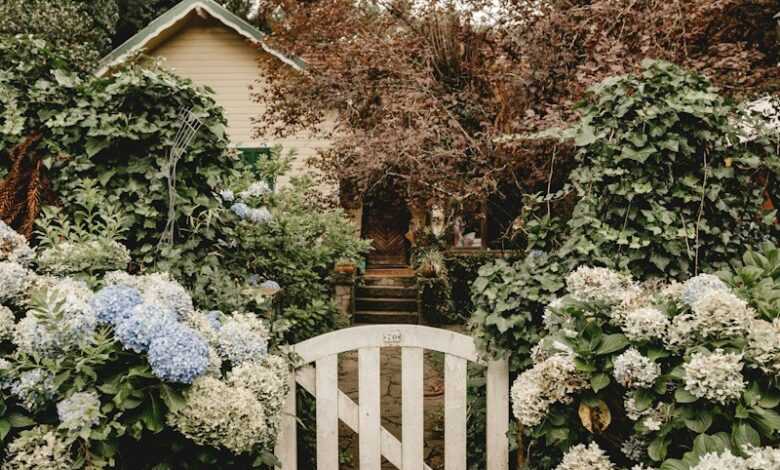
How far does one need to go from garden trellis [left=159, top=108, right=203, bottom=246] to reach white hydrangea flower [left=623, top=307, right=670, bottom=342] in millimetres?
2036

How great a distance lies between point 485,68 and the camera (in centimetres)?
525

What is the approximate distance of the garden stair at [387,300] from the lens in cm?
943

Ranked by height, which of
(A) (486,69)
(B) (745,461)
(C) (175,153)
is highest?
(A) (486,69)

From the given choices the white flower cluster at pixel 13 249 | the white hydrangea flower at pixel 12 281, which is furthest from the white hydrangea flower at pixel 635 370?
the white flower cluster at pixel 13 249

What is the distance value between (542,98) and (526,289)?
8.00 ft

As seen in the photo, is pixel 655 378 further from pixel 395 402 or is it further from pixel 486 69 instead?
pixel 486 69

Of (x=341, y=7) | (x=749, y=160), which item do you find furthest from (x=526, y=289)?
(x=341, y=7)

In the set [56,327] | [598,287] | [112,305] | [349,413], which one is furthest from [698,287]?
[56,327]

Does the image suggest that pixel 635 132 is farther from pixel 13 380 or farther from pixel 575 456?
pixel 13 380

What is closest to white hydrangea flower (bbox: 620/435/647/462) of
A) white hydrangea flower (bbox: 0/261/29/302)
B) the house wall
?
white hydrangea flower (bbox: 0/261/29/302)

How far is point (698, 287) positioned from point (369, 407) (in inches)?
66.8

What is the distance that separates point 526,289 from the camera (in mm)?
2621

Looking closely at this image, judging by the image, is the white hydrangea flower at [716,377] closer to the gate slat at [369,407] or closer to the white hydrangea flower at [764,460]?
the white hydrangea flower at [764,460]

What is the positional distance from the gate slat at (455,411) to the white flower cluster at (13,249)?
1.93 meters
